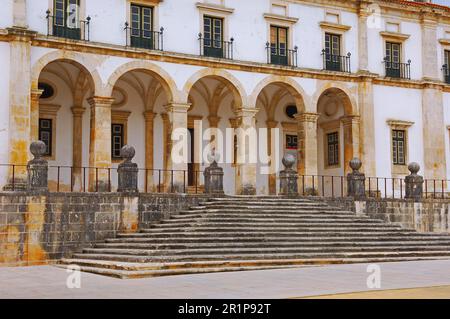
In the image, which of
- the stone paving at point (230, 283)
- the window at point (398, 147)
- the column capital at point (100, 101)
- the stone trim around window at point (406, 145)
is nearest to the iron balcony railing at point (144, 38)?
the column capital at point (100, 101)

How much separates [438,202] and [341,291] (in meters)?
14.9

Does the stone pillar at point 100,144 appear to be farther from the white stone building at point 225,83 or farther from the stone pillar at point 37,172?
the stone pillar at point 37,172

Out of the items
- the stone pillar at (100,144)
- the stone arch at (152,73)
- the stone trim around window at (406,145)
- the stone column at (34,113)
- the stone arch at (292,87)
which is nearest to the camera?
the stone column at (34,113)

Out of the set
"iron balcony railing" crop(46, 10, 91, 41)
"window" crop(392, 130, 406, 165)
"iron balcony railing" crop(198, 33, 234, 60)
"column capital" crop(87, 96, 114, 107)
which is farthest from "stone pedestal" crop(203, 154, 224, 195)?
"window" crop(392, 130, 406, 165)

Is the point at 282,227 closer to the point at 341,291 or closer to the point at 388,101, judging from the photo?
the point at 341,291

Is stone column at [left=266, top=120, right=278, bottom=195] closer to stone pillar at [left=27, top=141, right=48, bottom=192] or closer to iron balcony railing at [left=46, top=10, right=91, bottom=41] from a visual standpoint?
iron balcony railing at [left=46, top=10, right=91, bottom=41]

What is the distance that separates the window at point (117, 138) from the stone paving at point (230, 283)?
331 inches

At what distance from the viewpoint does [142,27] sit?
75.2 ft

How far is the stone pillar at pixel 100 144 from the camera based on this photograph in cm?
2164

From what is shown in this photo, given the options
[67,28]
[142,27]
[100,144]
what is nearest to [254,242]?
[100,144]

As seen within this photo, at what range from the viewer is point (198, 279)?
1430 centimetres

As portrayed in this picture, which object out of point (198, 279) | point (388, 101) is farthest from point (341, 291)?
point (388, 101)

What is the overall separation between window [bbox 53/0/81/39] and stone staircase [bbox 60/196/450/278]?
6607mm

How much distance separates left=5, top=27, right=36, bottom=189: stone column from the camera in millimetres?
20156
